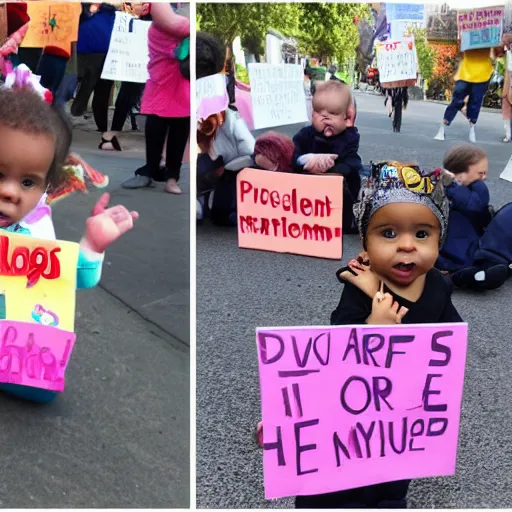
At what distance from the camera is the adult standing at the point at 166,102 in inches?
73.7

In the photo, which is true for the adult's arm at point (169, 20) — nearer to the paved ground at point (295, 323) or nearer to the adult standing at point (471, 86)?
the paved ground at point (295, 323)

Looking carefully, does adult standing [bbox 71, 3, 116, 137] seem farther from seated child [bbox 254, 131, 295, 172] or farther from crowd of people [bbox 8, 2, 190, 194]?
seated child [bbox 254, 131, 295, 172]

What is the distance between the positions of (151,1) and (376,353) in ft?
3.22

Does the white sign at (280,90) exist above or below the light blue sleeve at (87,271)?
above

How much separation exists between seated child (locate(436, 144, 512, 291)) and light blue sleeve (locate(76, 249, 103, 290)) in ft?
3.00

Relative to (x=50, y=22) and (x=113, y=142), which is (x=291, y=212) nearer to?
(x=113, y=142)

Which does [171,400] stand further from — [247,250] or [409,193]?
[409,193]

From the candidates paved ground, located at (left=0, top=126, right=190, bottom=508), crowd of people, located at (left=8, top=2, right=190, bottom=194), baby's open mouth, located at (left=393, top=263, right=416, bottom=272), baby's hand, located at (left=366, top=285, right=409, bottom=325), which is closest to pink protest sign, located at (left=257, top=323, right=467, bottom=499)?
baby's hand, located at (left=366, top=285, right=409, bottom=325)

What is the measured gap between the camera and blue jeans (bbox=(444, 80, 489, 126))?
6.64 ft

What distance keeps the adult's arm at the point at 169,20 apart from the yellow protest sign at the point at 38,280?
0.57m

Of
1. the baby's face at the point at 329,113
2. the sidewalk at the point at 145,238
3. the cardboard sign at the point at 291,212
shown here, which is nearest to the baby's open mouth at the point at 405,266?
the cardboard sign at the point at 291,212

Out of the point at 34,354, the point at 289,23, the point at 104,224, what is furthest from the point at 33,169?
the point at 289,23

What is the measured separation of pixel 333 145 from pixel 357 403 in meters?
0.65

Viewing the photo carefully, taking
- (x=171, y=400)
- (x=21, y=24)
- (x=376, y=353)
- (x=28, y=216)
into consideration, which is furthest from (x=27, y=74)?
(x=376, y=353)
